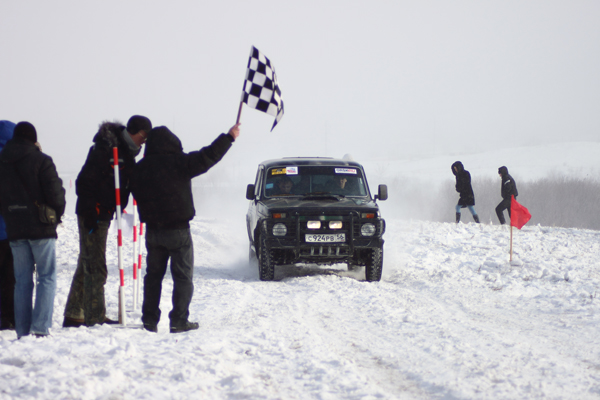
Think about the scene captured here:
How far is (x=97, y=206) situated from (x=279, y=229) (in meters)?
3.63

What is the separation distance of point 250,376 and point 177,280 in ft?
4.94

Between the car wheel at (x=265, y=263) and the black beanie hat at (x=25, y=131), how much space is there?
13.5 ft

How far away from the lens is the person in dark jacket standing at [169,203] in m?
4.43

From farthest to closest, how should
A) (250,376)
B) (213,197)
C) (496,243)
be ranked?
(213,197) < (496,243) < (250,376)

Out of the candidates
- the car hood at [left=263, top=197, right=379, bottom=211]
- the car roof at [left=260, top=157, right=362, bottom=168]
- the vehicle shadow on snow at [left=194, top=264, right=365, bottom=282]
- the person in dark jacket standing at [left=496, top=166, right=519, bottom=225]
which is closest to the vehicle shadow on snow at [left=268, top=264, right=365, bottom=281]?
the vehicle shadow on snow at [left=194, top=264, right=365, bottom=282]

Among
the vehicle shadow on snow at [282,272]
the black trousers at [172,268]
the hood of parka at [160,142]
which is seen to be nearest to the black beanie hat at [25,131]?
the hood of parka at [160,142]

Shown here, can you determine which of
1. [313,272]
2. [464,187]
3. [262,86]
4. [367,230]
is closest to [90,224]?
[262,86]

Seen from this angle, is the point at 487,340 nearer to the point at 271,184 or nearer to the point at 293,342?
the point at 293,342

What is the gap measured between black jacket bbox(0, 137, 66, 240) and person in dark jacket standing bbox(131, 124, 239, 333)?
69 centimetres

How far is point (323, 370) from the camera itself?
3600mm

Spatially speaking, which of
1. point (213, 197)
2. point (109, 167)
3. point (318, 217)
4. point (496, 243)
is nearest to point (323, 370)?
point (109, 167)

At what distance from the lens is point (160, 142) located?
4488 mm

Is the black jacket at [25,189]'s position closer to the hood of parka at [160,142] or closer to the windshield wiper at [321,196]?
the hood of parka at [160,142]

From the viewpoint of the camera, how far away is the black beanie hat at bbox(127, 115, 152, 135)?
4684mm
